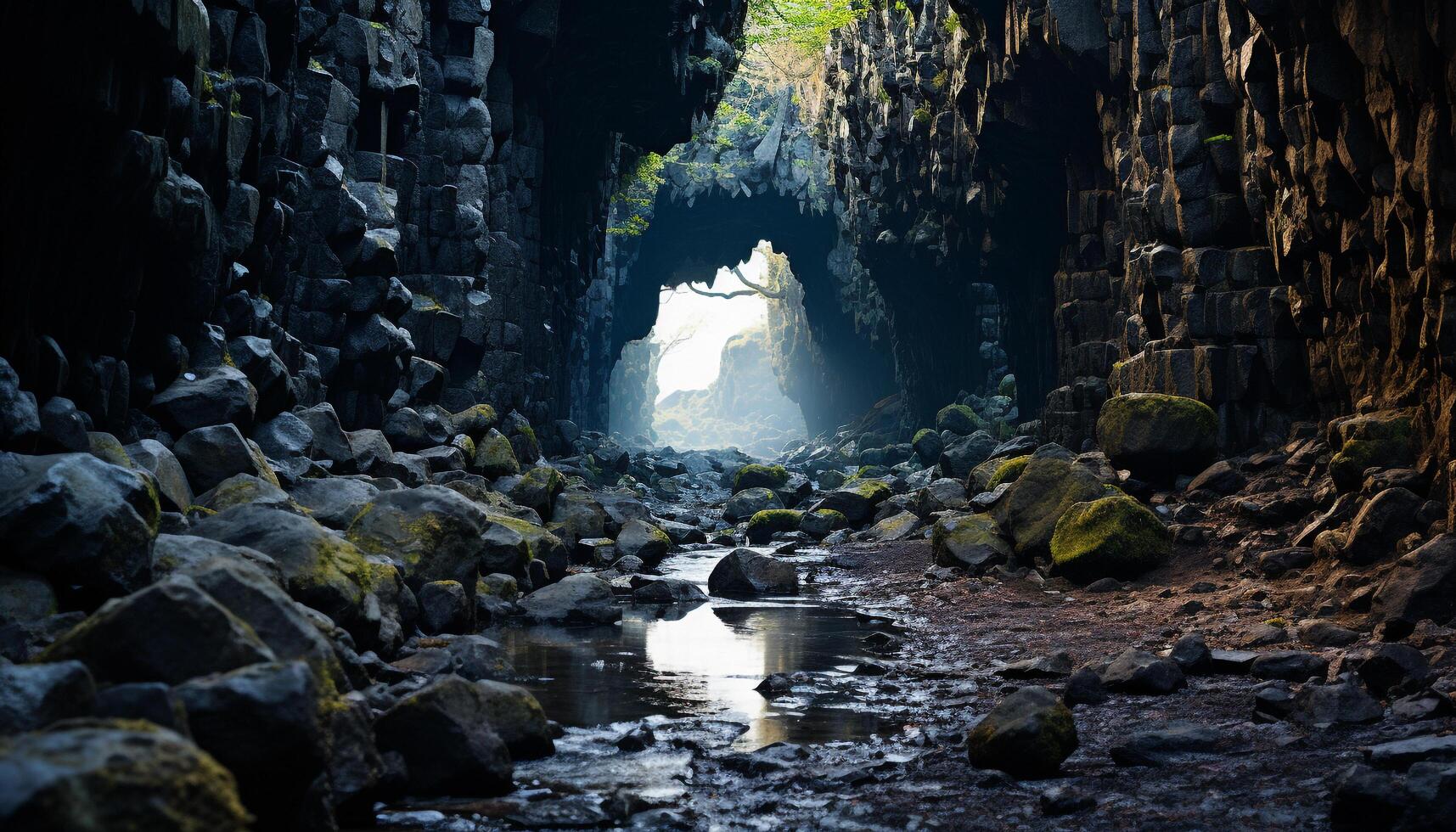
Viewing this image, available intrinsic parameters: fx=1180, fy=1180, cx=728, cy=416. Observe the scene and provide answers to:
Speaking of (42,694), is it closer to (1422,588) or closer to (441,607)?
(441,607)

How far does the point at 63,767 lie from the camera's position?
240cm

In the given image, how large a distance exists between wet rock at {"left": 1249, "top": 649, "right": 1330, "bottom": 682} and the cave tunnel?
40053 mm

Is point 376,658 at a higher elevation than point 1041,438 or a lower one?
lower

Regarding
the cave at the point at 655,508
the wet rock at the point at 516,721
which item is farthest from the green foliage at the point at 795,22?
the wet rock at the point at 516,721

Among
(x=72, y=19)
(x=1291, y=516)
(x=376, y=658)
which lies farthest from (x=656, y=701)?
(x=1291, y=516)

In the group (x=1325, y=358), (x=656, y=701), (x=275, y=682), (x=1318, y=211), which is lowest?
(x=656, y=701)

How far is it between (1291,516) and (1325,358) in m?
2.16

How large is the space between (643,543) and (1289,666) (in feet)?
30.5

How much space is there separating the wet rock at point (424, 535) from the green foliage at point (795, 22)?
26741 millimetres

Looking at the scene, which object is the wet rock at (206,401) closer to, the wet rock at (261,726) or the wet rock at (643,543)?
the wet rock at (643,543)

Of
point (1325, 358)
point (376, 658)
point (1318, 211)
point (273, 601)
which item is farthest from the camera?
point (1325, 358)

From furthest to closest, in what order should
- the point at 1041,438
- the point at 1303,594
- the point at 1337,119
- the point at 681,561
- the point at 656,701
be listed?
1. the point at 1041,438
2. the point at 681,561
3. the point at 1337,119
4. the point at 1303,594
5. the point at 656,701

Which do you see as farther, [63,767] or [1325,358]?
[1325,358]

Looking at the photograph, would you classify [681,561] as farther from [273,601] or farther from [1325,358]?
[273,601]
